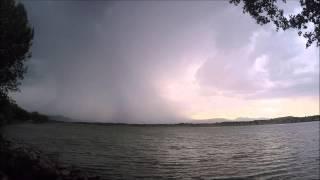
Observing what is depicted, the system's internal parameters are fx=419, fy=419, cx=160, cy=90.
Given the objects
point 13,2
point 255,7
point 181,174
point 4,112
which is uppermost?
point 13,2

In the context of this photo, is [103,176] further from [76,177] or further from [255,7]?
[255,7]

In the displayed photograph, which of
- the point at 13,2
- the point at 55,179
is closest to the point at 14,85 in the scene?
the point at 13,2

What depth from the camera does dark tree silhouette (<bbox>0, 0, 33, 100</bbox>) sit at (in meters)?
53.2

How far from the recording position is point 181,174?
42.7m

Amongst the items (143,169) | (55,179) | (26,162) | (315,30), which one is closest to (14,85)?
(143,169)

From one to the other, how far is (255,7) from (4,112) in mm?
46085

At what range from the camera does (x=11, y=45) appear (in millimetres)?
57156

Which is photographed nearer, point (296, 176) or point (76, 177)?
point (76, 177)

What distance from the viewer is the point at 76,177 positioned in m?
30.8

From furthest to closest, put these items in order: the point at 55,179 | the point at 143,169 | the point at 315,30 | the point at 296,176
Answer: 1. the point at 143,169
2. the point at 296,176
3. the point at 55,179
4. the point at 315,30

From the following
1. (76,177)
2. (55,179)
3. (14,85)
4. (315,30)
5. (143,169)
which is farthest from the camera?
(14,85)

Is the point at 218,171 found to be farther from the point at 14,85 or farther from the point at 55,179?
the point at 14,85

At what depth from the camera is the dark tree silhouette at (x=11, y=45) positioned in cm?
5322

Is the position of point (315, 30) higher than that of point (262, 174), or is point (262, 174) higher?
point (315, 30)
